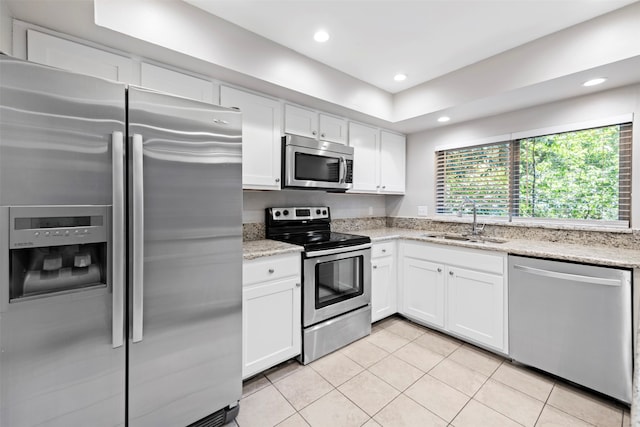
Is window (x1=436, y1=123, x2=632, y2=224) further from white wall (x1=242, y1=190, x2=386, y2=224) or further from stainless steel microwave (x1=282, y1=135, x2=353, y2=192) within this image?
stainless steel microwave (x1=282, y1=135, x2=353, y2=192)

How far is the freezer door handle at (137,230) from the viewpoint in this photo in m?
1.20

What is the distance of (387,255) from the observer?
2787mm

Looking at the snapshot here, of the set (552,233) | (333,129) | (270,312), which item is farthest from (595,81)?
(270,312)

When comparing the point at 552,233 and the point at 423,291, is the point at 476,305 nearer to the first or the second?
the point at 423,291

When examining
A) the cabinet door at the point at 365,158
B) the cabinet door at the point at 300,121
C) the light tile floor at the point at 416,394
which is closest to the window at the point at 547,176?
the cabinet door at the point at 365,158

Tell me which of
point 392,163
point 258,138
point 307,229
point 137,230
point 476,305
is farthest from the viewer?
point 392,163

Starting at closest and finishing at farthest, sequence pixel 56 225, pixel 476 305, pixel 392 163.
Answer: pixel 56 225
pixel 476 305
pixel 392 163

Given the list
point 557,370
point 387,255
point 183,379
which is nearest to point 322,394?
point 183,379

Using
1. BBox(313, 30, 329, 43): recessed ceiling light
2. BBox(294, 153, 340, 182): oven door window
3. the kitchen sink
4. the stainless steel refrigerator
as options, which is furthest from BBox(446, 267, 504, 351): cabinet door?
BBox(313, 30, 329, 43): recessed ceiling light

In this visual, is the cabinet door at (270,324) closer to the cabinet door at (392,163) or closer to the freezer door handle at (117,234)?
the freezer door handle at (117,234)

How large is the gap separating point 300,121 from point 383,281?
174 cm

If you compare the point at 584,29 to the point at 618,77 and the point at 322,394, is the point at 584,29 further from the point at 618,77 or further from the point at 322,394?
the point at 322,394

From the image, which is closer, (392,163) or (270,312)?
(270,312)

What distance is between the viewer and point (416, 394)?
1812mm
